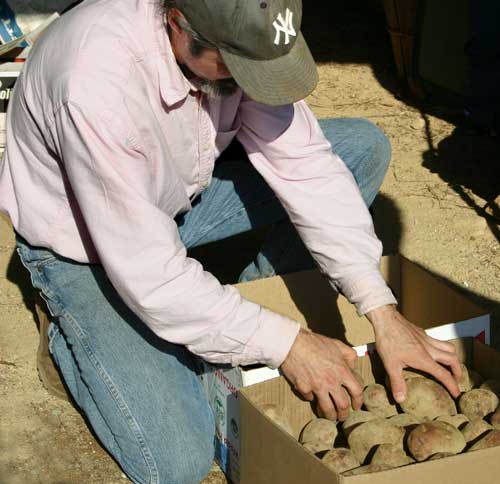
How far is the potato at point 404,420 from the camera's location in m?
2.22

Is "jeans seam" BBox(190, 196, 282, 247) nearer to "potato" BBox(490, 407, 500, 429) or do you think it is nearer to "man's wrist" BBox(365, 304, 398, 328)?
"man's wrist" BBox(365, 304, 398, 328)

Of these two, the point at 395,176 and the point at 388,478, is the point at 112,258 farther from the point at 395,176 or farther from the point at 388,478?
the point at 395,176

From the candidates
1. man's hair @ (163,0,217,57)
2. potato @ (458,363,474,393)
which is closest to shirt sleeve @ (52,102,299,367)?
man's hair @ (163,0,217,57)

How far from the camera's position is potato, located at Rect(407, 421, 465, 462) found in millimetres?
2068

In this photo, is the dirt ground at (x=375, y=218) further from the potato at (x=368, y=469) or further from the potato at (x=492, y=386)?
the potato at (x=492, y=386)

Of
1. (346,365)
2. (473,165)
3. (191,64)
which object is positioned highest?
(191,64)

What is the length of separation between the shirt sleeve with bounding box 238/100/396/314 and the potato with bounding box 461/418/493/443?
1.39ft

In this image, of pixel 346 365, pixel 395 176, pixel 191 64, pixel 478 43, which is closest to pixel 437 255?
pixel 395 176

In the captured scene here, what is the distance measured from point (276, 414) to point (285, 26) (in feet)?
2.79

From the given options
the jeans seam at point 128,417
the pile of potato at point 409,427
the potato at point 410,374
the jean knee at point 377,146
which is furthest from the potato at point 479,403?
the jean knee at point 377,146

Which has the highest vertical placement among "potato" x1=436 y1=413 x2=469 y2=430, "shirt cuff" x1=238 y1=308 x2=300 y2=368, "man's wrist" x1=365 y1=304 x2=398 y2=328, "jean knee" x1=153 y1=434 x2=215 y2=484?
"shirt cuff" x1=238 y1=308 x2=300 y2=368

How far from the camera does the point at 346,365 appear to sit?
221cm

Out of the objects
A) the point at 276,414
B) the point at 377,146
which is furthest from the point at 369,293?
the point at 377,146

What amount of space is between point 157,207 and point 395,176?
75.2 inches
